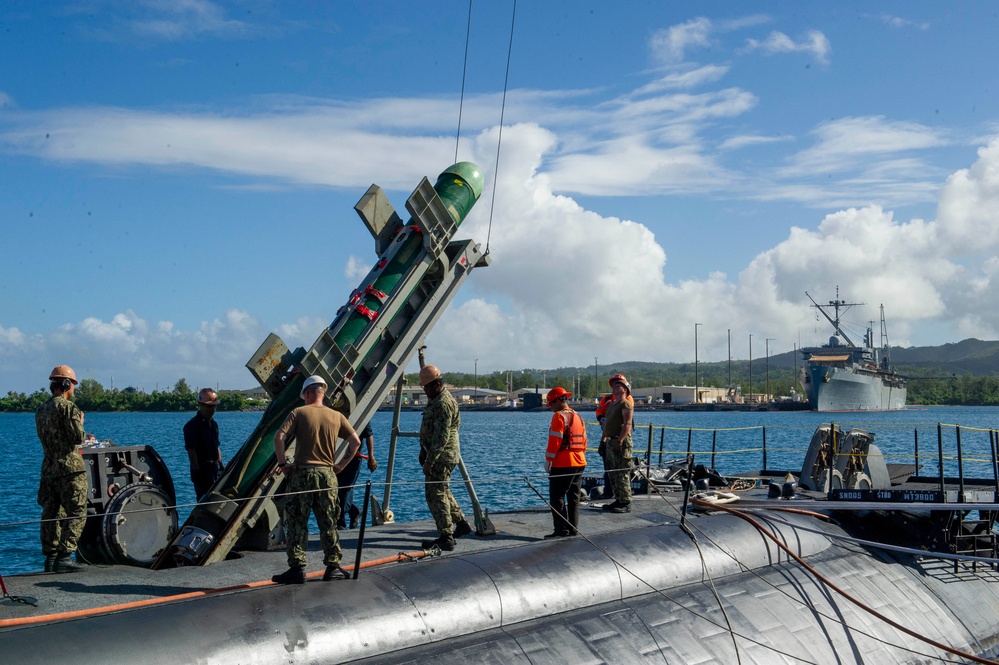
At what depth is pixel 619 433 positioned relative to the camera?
12672 mm

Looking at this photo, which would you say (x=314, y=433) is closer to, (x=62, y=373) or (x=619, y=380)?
(x=62, y=373)

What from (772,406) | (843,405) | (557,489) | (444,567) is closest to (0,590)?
(444,567)

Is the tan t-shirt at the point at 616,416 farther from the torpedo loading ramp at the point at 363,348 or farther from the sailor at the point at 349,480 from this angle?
the sailor at the point at 349,480

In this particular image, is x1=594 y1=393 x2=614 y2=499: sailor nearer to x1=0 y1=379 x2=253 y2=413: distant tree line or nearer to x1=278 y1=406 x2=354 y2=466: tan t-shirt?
x1=278 y1=406 x2=354 y2=466: tan t-shirt

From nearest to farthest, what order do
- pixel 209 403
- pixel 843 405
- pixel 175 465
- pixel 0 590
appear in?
pixel 0 590 < pixel 209 403 < pixel 175 465 < pixel 843 405

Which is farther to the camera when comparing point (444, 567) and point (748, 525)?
point (748, 525)

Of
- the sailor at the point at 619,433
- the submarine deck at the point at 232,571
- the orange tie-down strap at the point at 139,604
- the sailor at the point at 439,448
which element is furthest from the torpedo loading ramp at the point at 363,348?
the sailor at the point at 619,433

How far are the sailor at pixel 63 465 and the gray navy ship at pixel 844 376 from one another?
11496cm

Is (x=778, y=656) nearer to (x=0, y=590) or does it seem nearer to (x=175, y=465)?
(x=0, y=590)

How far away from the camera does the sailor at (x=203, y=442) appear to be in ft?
39.6

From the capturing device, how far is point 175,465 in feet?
141

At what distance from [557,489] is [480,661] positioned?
3.37 metres

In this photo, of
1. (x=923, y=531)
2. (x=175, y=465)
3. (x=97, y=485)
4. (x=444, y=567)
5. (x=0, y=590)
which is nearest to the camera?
(x=0, y=590)

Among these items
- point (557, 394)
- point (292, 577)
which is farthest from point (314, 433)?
point (557, 394)
